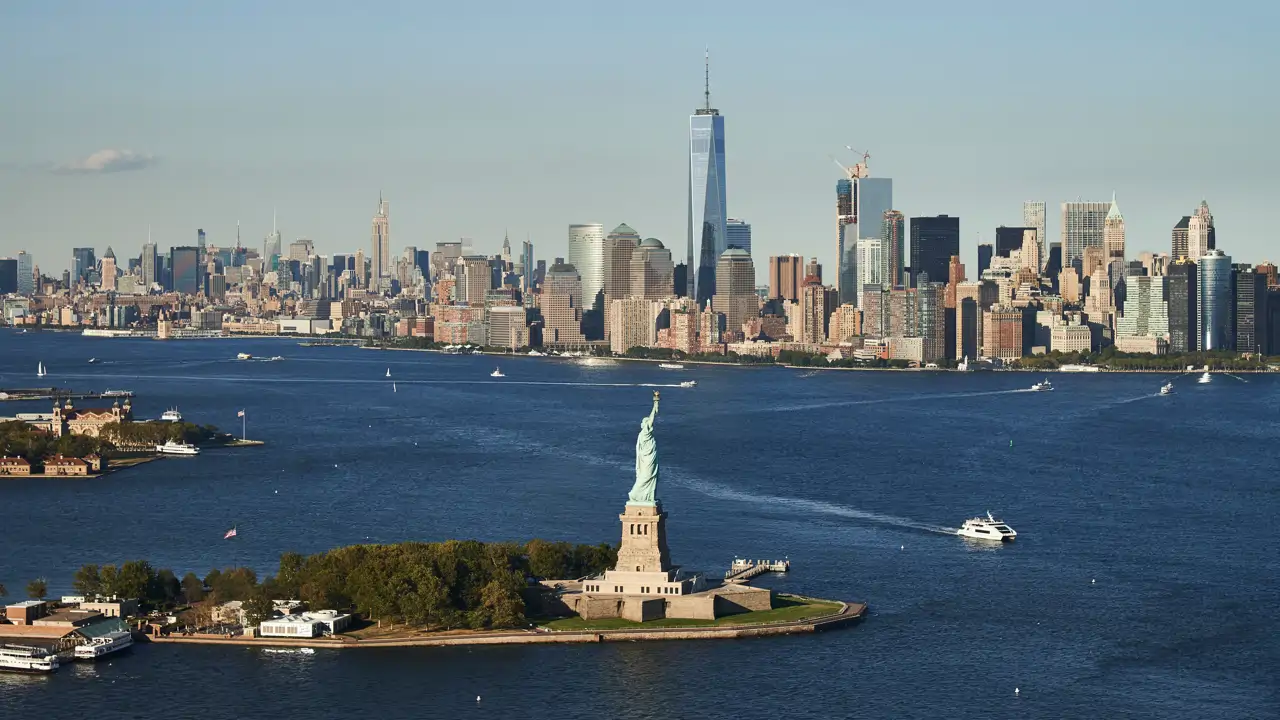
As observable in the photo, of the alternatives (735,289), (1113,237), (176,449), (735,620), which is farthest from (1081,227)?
(735,620)

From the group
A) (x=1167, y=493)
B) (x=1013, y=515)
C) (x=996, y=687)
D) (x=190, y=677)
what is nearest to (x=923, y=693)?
(x=996, y=687)

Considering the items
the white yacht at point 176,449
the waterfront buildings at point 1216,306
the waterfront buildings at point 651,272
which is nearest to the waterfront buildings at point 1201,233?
the waterfront buildings at point 1216,306

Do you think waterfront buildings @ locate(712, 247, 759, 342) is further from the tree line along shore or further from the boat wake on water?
the tree line along shore

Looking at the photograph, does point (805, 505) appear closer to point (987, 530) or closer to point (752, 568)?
point (987, 530)

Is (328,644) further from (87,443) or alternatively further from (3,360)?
(3,360)

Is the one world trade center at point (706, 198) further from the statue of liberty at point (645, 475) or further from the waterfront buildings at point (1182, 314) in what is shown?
the statue of liberty at point (645, 475)

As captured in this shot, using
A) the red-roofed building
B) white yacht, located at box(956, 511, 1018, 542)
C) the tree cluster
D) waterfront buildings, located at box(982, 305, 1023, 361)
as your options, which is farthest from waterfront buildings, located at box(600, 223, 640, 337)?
the tree cluster
